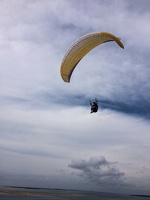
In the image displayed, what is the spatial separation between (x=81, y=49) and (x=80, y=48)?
0.24 m

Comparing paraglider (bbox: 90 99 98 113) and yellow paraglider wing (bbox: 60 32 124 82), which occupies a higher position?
yellow paraglider wing (bbox: 60 32 124 82)

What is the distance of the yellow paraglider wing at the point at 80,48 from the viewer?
2205cm

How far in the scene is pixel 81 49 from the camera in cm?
2394

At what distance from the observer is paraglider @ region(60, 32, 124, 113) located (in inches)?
866

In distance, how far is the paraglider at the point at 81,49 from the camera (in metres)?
22.0

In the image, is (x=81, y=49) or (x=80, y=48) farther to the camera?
(x=81, y=49)

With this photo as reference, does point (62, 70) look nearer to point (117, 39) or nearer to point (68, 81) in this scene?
point (68, 81)

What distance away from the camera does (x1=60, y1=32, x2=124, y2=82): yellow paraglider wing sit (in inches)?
868

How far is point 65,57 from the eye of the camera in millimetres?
24234

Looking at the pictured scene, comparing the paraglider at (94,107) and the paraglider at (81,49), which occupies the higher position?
the paraglider at (81,49)

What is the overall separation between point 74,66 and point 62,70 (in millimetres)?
1415

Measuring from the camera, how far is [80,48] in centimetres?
2372

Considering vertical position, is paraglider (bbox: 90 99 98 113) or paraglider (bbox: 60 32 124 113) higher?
paraglider (bbox: 60 32 124 113)

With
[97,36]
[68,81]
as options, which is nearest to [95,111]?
[68,81]
